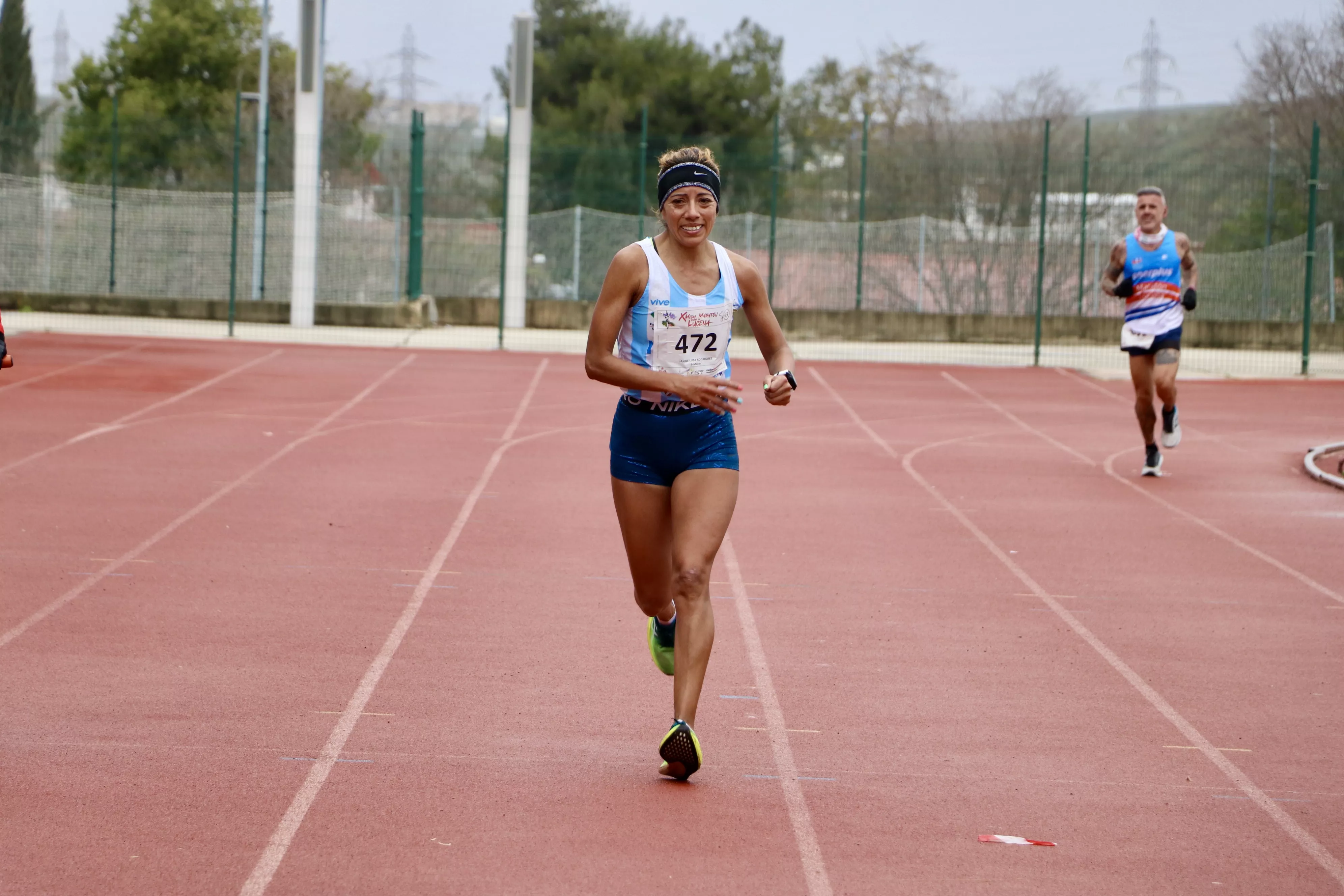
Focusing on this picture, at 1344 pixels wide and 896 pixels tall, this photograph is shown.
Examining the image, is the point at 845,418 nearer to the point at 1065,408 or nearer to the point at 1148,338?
the point at 1065,408

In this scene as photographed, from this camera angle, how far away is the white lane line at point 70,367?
1585cm

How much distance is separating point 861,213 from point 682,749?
22.0 metres

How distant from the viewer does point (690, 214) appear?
516 centimetres

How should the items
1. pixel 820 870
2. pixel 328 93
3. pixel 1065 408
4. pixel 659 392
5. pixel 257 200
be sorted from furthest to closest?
pixel 328 93, pixel 257 200, pixel 1065 408, pixel 659 392, pixel 820 870

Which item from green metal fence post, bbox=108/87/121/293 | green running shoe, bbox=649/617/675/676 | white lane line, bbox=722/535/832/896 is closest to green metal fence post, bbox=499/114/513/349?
green metal fence post, bbox=108/87/121/293

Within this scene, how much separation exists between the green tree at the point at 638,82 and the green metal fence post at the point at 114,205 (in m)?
13.1

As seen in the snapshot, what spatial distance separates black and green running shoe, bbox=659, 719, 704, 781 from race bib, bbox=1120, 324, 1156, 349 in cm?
778

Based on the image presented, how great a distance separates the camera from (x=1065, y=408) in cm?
1731

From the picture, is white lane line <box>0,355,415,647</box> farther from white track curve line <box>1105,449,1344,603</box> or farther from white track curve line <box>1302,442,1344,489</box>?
white track curve line <box>1302,442,1344,489</box>

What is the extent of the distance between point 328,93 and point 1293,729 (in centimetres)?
5030

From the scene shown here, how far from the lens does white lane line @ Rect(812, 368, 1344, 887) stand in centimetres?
463

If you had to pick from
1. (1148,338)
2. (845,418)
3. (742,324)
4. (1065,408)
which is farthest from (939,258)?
(1148,338)

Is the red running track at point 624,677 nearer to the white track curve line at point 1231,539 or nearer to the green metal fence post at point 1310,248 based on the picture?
the white track curve line at point 1231,539

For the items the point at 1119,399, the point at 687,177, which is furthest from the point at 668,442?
the point at 1119,399
